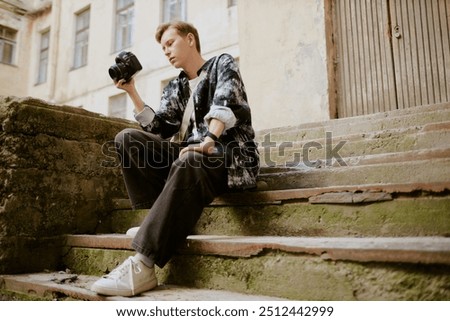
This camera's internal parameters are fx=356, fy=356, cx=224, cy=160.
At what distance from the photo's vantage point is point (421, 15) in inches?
156

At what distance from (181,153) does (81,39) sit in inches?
431

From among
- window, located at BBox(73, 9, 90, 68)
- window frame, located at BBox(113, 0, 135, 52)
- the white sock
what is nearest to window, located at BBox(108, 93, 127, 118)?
window frame, located at BBox(113, 0, 135, 52)

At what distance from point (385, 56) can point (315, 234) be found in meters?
3.36

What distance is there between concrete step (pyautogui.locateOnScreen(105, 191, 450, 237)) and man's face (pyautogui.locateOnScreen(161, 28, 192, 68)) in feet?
2.79

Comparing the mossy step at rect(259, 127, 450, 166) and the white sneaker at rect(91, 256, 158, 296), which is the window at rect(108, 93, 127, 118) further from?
the white sneaker at rect(91, 256, 158, 296)

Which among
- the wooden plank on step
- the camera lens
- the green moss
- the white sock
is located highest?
the camera lens

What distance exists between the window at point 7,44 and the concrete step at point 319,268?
1335 cm

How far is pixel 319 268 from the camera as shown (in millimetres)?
1277

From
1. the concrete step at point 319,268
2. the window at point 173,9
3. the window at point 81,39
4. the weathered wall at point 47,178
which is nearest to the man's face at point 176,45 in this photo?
the weathered wall at point 47,178

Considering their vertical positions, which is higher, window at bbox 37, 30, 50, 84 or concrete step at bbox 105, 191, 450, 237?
window at bbox 37, 30, 50, 84

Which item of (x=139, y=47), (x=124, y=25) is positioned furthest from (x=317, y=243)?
(x=124, y=25)

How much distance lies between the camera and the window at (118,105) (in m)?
9.80

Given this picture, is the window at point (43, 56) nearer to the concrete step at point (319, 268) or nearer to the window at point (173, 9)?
the window at point (173, 9)

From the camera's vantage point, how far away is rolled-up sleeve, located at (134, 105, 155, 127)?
207 cm
